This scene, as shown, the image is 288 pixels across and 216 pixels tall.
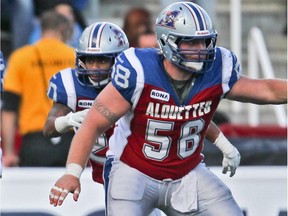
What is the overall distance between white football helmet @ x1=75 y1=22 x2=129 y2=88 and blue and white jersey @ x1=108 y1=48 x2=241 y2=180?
1.44 feet

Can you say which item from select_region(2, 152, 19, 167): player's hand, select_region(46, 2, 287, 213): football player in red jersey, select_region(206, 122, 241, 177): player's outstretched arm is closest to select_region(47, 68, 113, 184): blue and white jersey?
→ select_region(46, 2, 287, 213): football player in red jersey

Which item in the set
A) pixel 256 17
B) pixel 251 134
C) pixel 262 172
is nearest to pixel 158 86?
pixel 262 172

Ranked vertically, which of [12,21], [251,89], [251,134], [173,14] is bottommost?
[251,134]

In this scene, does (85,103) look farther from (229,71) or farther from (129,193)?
(229,71)

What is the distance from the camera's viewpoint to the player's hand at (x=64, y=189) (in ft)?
19.1

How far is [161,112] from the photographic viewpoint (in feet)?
19.7

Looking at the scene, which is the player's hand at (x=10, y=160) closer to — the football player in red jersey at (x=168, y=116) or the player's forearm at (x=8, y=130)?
the player's forearm at (x=8, y=130)

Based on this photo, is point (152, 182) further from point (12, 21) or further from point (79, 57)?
point (12, 21)

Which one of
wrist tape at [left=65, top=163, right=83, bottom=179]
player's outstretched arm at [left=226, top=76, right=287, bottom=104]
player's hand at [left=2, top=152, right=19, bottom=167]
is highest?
player's outstretched arm at [left=226, top=76, right=287, bottom=104]

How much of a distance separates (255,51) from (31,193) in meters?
3.83

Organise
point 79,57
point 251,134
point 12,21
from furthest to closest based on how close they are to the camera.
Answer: point 12,21 → point 251,134 → point 79,57

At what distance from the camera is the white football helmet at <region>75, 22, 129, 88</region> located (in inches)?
261

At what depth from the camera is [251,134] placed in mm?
9242

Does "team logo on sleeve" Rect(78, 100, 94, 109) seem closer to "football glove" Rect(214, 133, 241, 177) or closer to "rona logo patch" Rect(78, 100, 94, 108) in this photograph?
"rona logo patch" Rect(78, 100, 94, 108)
